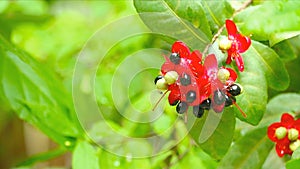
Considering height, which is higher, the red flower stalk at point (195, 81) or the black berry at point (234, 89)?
the red flower stalk at point (195, 81)

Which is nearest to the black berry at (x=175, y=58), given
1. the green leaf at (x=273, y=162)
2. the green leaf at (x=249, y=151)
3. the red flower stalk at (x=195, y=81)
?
the red flower stalk at (x=195, y=81)

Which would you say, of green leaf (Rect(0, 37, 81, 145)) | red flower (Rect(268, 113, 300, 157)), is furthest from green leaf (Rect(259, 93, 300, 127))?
green leaf (Rect(0, 37, 81, 145))

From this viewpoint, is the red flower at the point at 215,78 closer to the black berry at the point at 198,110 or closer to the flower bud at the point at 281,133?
the black berry at the point at 198,110

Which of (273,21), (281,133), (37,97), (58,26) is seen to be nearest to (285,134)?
(281,133)

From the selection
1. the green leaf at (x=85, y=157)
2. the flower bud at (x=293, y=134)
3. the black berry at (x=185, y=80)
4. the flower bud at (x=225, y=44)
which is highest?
the black berry at (x=185, y=80)

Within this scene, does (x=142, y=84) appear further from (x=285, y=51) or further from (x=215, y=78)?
(x=215, y=78)

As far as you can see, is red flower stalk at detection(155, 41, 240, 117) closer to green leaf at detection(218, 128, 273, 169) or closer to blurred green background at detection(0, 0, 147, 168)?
green leaf at detection(218, 128, 273, 169)

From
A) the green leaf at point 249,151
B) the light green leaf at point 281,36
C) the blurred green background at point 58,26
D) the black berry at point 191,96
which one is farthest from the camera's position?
the blurred green background at point 58,26

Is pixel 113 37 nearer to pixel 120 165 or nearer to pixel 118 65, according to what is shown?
pixel 118 65
